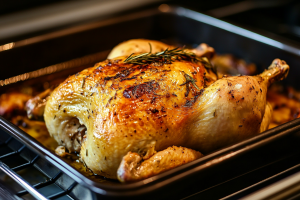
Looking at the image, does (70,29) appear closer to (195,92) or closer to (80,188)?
(195,92)

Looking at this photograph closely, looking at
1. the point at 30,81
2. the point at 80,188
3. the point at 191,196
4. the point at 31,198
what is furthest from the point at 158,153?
the point at 30,81

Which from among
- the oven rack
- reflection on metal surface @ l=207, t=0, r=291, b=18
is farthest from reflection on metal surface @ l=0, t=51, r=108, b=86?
reflection on metal surface @ l=207, t=0, r=291, b=18

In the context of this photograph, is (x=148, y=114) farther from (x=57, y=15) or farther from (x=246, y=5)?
(x=246, y=5)

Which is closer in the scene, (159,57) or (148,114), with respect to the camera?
(148,114)

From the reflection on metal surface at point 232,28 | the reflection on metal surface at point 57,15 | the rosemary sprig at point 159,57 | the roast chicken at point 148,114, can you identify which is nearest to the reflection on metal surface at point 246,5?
the reflection on metal surface at point 57,15

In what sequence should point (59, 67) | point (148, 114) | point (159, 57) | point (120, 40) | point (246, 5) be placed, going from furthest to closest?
1. point (246, 5)
2. point (120, 40)
3. point (59, 67)
4. point (159, 57)
5. point (148, 114)

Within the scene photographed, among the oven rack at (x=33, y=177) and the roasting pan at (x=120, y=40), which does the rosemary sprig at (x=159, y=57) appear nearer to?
the oven rack at (x=33, y=177)

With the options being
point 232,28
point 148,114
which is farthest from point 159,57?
point 232,28

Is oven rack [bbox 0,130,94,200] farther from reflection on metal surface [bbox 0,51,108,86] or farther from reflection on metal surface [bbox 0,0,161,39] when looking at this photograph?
reflection on metal surface [bbox 0,0,161,39]
